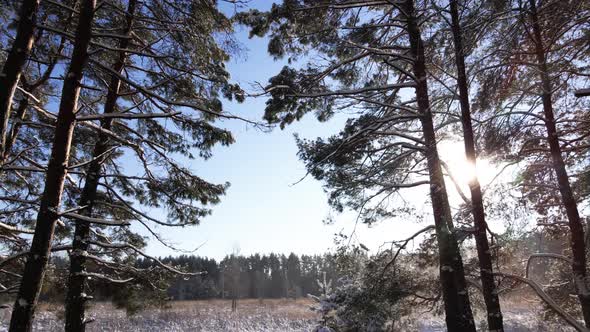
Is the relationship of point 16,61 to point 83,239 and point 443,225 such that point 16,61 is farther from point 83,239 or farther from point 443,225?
point 443,225

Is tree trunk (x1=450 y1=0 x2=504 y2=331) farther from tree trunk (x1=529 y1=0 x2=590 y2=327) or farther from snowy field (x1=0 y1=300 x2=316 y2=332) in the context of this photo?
snowy field (x1=0 y1=300 x2=316 y2=332)

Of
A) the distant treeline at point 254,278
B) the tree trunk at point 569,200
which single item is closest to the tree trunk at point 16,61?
the tree trunk at point 569,200

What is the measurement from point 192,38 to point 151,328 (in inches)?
751

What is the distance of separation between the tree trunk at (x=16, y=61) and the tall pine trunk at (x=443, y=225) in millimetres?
5418

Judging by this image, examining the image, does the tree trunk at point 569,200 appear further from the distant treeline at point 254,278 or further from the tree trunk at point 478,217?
the distant treeline at point 254,278

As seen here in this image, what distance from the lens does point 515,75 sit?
24.7ft

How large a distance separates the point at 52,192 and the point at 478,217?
6.05 metres

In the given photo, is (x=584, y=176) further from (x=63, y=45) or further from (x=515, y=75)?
(x=63, y=45)

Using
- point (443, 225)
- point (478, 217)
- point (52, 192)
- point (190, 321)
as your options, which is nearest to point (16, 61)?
point (52, 192)

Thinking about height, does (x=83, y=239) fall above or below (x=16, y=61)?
below

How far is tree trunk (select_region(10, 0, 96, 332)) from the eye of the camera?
380cm

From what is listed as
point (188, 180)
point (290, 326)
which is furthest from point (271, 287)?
point (188, 180)

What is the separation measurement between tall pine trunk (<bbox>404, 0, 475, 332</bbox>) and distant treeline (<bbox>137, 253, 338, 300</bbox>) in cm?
5553

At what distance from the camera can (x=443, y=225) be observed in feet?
20.7
